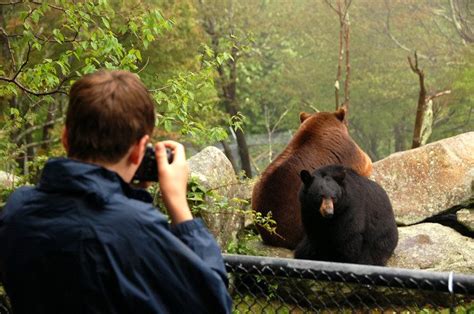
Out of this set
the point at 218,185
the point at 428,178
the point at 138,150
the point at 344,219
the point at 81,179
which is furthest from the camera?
the point at 428,178

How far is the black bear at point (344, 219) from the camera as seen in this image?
22.8 feet

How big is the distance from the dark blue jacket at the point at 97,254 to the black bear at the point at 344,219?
468cm

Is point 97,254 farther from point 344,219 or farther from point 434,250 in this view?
point 434,250

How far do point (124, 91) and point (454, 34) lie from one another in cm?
4155

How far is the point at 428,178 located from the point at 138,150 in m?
7.93

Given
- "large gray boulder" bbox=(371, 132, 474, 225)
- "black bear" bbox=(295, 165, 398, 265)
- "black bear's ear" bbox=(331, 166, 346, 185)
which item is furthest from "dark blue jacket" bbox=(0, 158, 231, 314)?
"large gray boulder" bbox=(371, 132, 474, 225)

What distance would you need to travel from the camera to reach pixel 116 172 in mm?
2064

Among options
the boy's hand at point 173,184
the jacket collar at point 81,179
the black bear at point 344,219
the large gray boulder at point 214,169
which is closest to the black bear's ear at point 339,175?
the black bear at point 344,219

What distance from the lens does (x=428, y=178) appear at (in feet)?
31.4

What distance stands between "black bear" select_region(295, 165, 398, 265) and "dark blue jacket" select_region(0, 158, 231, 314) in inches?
184

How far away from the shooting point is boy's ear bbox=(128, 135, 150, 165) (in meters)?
2.08

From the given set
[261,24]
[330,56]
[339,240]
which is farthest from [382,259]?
[330,56]

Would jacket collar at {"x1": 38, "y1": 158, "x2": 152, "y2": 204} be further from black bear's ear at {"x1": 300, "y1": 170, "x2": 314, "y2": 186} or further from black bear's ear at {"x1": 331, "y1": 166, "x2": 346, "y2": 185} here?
black bear's ear at {"x1": 331, "y1": 166, "x2": 346, "y2": 185}

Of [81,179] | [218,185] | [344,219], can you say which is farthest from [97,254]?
[218,185]
